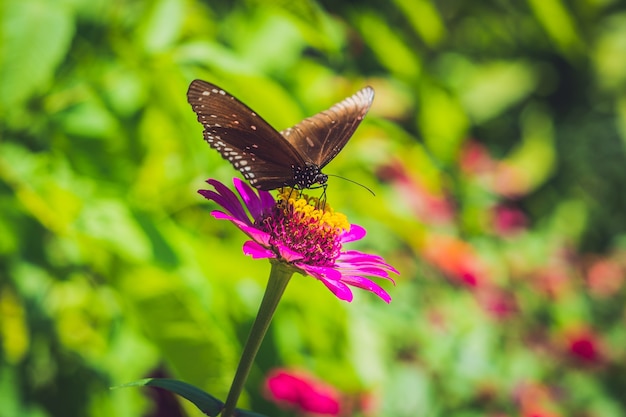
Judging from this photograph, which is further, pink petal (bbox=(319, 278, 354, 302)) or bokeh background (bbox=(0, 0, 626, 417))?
bokeh background (bbox=(0, 0, 626, 417))

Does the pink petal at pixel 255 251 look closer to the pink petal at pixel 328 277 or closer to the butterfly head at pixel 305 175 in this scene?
the pink petal at pixel 328 277

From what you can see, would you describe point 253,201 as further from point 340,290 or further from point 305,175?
point 340,290

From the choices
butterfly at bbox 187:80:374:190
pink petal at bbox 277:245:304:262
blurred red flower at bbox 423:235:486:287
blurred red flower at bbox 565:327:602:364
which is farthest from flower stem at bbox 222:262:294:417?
blurred red flower at bbox 565:327:602:364

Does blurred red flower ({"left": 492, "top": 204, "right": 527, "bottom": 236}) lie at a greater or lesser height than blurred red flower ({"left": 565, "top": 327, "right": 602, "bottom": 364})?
greater

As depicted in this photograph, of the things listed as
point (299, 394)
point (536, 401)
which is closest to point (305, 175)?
point (299, 394)

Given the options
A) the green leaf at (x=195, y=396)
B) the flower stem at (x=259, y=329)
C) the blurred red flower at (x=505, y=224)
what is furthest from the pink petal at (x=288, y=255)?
the blurred red flower at (x=505, y=224)

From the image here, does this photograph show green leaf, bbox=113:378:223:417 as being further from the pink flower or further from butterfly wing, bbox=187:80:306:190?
the pink flower
